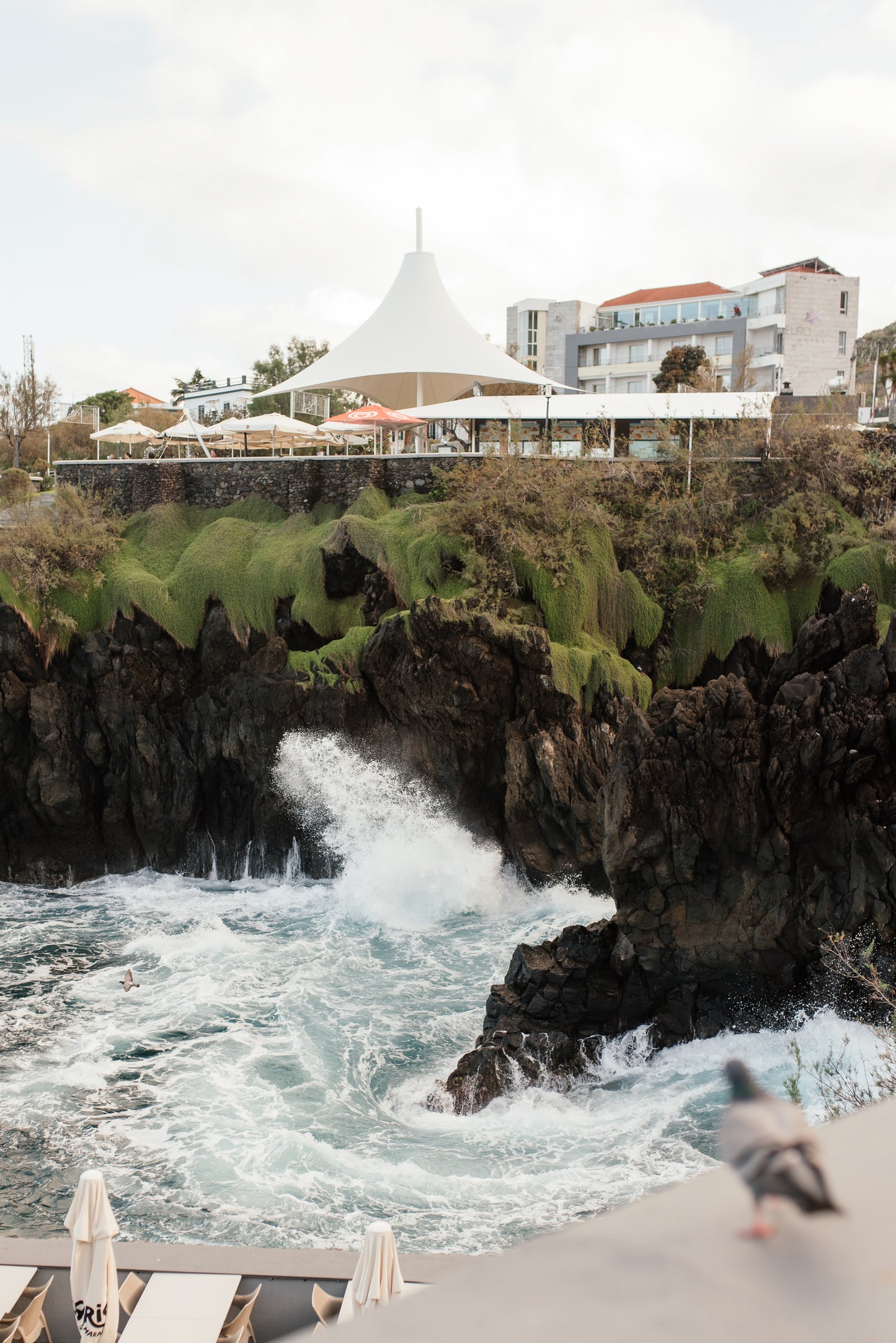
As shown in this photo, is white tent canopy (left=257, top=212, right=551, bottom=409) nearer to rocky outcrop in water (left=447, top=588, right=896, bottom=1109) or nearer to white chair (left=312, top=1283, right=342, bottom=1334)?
rocky outcrop in water (left=447, top=588, right=896, bottom=1109)

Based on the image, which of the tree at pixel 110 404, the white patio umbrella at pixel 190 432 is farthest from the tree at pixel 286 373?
the white patio umbrella at pixel 190 432

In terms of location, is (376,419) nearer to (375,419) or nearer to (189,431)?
(375,419)

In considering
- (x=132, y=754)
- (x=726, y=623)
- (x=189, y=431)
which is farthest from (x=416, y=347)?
(x=132, y=754)

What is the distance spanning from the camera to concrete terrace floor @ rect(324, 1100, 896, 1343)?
745mm

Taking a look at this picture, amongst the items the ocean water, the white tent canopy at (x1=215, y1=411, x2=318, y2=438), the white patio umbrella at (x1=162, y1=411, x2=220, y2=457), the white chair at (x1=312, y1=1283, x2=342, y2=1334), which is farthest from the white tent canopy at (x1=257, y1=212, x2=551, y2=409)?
the white chair at (x1=312, y1=1283, x2=342, y2=1334)

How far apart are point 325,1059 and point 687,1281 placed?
1512cm

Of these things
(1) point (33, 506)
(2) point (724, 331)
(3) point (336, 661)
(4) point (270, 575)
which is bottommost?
(3) point (336, 661)

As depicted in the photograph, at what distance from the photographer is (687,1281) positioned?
797 mm

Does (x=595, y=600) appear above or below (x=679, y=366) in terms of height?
below

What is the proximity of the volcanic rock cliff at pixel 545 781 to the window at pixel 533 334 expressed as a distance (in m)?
48.4

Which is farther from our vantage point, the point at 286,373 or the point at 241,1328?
the point at 286,373

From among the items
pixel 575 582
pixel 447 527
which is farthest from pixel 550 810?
pixel 447 527

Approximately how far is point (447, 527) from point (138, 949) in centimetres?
1114

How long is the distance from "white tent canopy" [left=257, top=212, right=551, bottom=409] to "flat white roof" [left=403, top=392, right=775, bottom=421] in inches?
31.3
